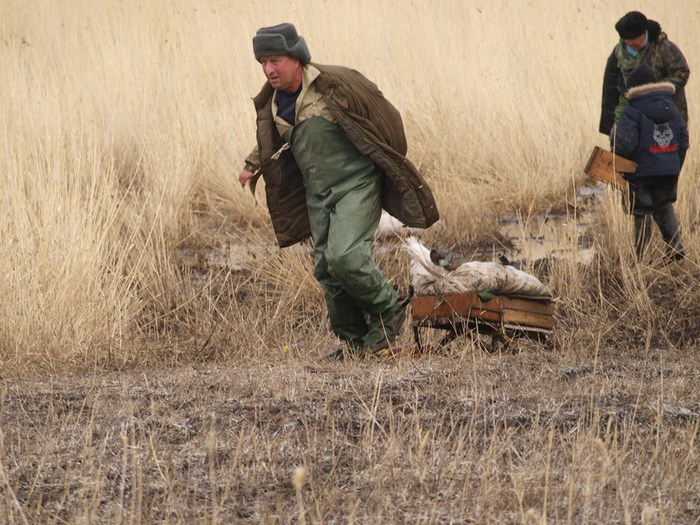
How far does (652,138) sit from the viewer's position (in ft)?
21.9

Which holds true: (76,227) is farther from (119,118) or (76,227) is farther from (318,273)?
(119,118)

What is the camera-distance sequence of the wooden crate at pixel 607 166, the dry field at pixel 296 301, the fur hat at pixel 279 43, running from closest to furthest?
the dry field at pixel 296 301
the fur hat at pixel 279 43
the wooden crate at pixel 607 166

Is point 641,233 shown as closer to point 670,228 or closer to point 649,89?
point 670,228

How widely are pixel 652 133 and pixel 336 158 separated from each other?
2413 millimetres

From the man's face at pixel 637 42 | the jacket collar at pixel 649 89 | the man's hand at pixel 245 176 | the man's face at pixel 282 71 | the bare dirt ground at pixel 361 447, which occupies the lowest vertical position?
the bare dirt ground at pixel 361 447

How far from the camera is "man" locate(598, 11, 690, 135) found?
23.0 ft

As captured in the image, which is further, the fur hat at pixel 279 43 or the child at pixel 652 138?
the child at pixel 652 138

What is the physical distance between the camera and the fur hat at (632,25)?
22.8ft

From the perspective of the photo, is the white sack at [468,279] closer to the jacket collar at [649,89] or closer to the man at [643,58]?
the jacket collar at [649,89]

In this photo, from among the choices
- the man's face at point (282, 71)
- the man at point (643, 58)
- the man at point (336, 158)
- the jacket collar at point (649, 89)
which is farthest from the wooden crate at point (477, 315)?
the man at point (643, 58)

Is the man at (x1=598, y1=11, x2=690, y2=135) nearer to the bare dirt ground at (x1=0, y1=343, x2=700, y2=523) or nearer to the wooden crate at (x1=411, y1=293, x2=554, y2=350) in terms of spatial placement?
the wooden crate at (x1=411, y1=293, x2=554, y2=350)

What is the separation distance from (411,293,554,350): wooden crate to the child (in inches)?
65.2

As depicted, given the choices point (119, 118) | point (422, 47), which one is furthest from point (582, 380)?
point (422, 47)

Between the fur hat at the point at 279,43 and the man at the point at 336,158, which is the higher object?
the fur hat at the point at 279,43
